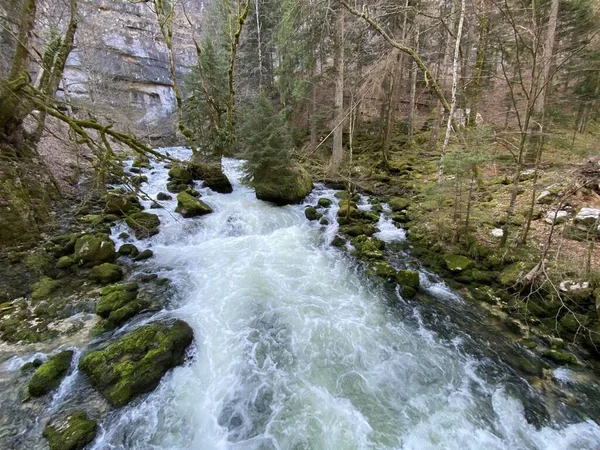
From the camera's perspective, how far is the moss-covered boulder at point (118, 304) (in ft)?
A: 19.0

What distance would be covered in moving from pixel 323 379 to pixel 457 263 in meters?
5.08

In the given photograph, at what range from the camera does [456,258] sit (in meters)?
7.87

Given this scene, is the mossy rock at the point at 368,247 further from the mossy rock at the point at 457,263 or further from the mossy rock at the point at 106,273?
the mossy rock at the point at 106,273

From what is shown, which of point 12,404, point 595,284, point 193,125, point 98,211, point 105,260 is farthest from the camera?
point 193,125

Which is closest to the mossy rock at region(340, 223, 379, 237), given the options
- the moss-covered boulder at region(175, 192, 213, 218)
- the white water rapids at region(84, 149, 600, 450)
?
the white water rapids at region(84, 149, 600, 450)

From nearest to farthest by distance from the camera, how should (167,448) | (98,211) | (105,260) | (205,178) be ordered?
(167,448), (105,260), (98,211), (205,178)

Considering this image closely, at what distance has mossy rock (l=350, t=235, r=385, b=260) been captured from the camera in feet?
28.6

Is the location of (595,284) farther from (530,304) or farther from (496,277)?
(496,277)

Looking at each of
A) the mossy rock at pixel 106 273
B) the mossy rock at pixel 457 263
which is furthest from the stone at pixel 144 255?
the mossy rock at pixel 457 263

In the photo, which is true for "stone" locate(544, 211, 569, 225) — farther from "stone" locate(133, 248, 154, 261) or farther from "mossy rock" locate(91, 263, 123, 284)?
"mossy rock" locate(91, 263, 123, 284)

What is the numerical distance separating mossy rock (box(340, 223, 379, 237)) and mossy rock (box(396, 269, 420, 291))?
9.09ft

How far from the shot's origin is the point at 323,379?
4.94m

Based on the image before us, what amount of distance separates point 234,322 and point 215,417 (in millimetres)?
2009

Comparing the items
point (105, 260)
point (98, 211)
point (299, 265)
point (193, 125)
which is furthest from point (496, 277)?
point (193, 125)
